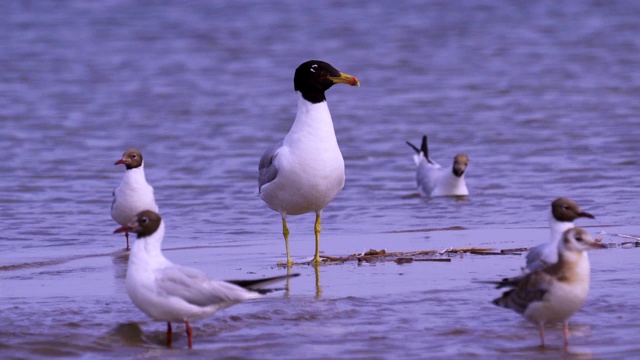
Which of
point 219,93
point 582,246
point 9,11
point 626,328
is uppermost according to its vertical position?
point 9,11

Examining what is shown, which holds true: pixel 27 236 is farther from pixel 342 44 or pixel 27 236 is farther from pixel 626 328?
pixel 342 44

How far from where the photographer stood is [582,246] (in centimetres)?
676

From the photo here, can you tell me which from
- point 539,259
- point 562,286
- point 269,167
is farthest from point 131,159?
point 562,286

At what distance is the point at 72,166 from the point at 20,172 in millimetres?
754

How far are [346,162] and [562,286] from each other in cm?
946

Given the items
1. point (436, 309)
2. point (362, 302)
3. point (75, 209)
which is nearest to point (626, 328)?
point (436, 309)

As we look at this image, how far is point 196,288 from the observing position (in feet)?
23.1

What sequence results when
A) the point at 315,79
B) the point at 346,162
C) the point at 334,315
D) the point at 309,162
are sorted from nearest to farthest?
the point at 334,315, the point at 309,162, the point at 315,79, the point at 346,162

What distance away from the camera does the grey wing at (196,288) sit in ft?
23.0

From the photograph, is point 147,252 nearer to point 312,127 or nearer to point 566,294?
point 566,294

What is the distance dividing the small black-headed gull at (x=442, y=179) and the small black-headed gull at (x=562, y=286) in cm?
678

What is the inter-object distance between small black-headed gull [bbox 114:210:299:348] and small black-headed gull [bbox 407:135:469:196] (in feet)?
22.1

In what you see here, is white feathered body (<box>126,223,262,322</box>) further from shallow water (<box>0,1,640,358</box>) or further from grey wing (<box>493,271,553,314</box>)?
grey wing (<box>493,271,553,314</box>)

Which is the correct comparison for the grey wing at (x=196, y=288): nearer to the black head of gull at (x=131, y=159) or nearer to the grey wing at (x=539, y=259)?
the grey wing at (x=539, y=259)
